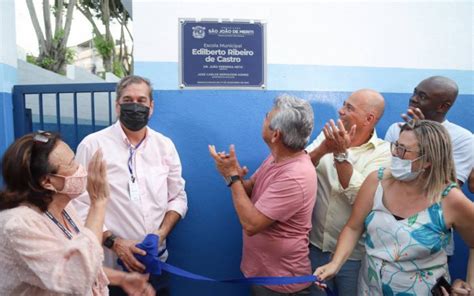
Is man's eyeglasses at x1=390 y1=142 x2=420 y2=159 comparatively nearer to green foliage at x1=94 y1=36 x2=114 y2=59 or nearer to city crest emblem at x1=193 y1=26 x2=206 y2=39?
city crest emblem at x1=193 y1=26 x2=206 y2=39

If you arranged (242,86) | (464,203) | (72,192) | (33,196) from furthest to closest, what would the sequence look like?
1. (242,86)
2. (464,203)
3. (72,192)
4. (33,196)

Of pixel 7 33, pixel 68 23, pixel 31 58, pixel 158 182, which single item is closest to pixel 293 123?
pixel 158 182

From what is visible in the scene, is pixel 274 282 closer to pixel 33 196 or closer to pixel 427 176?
pixel 427 176

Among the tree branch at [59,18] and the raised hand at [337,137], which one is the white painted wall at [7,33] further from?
the tree branch at [59,18]

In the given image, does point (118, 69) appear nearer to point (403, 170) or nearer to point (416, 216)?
point (403, 170)

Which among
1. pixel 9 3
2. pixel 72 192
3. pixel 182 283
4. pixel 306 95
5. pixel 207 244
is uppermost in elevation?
pixel 9 3

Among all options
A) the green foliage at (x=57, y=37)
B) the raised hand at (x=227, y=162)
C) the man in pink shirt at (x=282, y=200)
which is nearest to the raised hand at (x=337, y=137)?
the man in pink shirt at (x=282, y=200)

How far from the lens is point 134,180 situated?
2.26 meters

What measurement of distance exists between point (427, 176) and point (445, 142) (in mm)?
193

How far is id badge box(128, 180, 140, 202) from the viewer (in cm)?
221

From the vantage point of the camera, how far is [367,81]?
2.87 meters

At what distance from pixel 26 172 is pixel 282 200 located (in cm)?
117

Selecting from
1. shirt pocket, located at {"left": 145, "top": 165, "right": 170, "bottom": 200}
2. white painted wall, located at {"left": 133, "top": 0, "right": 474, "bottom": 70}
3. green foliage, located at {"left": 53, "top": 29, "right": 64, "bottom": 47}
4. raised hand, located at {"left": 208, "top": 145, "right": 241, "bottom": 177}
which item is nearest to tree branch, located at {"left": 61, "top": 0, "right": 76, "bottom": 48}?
green foliage, located at {"left": 53, "top": 29, "right": 64, "bottom": 47}

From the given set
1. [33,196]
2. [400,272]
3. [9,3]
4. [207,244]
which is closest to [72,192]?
[33,196]
